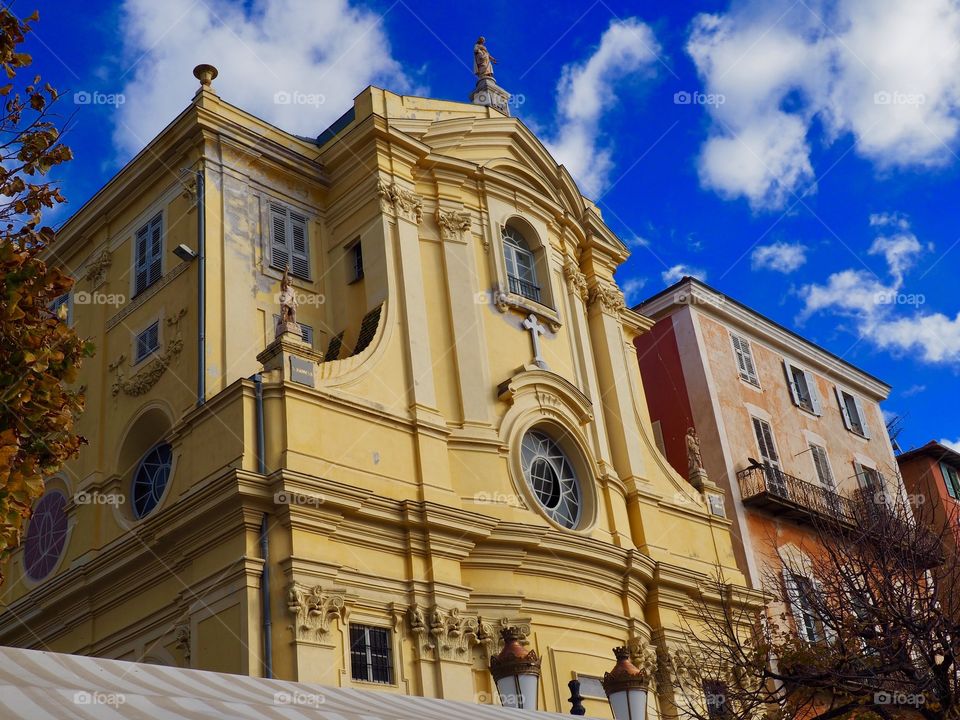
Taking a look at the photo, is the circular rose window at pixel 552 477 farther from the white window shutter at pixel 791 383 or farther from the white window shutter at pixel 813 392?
the white window shutter at pixel 813 392

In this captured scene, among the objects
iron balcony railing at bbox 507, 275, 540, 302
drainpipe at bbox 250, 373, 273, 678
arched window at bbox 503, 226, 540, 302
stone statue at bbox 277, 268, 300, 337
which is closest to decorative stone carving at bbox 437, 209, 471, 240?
arched window at bbox 503, 226, 540, 302

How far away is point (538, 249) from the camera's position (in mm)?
24797

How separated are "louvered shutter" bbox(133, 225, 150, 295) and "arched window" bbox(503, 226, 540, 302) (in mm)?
→ 6818

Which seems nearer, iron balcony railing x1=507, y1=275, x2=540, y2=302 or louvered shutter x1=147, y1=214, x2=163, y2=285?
louvered shutter x1=147, y1=214, x2=163, y2=285

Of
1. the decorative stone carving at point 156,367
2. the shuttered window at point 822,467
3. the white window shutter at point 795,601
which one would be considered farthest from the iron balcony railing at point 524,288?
the shuttered window at point 822,467

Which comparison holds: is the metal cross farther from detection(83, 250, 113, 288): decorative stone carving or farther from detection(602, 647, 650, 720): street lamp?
detection(602, 647, 650, 720): street lamp

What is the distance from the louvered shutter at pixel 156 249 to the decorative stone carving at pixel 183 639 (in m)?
6.79

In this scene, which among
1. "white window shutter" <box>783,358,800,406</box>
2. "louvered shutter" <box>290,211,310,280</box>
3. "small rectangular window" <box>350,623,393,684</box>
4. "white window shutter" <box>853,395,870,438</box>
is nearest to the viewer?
"small rectangular window" <box>350,623,393,684</box>

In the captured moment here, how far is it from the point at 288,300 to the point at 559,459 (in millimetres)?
6360

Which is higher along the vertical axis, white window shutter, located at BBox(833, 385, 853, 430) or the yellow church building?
white window shutter, located at BBox(833, 385, 853, 430)

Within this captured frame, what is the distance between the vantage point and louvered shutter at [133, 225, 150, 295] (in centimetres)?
2254

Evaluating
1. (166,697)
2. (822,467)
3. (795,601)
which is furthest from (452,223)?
(166,697)

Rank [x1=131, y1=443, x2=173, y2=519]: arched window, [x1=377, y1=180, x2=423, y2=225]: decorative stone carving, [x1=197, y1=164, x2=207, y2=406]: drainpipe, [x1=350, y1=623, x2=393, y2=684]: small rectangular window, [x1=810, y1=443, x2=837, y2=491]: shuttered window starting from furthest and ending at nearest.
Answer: [x1=810, y1=443, x2=837, y2=491]: shuttered window
[x1=377, y1=180, x2=423, y2=225]: decorative stone carving
[x1=131, y1=443, x2=173, y2=519]: arched window
[x1=197, y1=164, x2=207, y2=406]: drainpipe
[x1=350, y1=623, x2=393, y2=684]: small rectangular window

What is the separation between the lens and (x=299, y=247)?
22.8 metres
